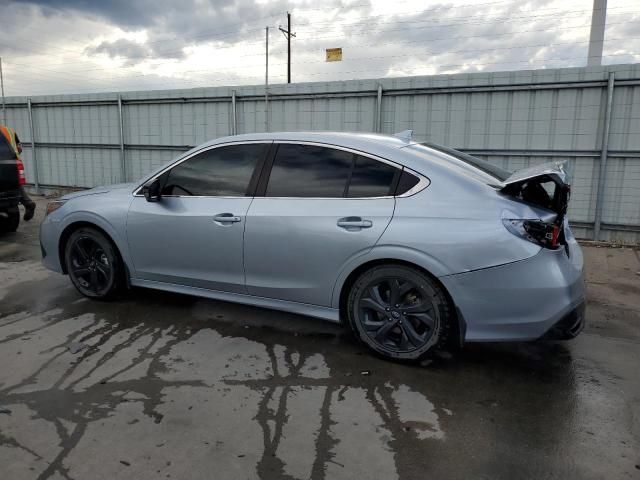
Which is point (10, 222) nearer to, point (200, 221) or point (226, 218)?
point (200, 221)

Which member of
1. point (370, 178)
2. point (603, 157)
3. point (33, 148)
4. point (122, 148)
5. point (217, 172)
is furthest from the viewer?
point (33, 148)

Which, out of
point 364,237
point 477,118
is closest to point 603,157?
point 477,118

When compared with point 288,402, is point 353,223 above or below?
above

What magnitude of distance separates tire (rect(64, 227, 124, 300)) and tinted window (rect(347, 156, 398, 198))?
2.33m

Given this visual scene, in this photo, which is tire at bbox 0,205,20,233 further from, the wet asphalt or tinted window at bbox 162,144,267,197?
tinted window at bbox 162,144,267,197

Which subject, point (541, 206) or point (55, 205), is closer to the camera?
point (541, 206)

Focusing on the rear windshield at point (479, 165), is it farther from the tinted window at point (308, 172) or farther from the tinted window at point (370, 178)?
the tinted window at point (308, 172)

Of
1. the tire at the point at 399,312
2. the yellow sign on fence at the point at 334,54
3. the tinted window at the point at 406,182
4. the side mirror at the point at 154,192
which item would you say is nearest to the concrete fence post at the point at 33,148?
the yellow sign on fence at the point at 334,54

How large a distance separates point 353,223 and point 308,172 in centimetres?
58

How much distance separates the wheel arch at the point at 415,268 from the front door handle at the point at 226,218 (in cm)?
96

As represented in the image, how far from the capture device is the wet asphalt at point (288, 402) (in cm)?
241

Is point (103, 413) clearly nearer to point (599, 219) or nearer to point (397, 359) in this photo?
point (397, 359)

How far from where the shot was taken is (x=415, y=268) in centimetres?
327

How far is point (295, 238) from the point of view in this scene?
11.7 ft
